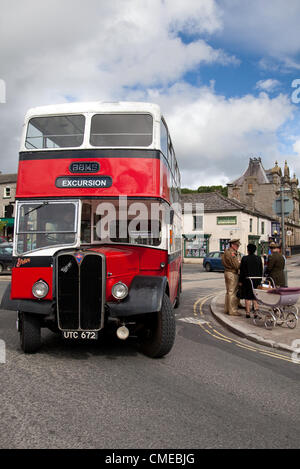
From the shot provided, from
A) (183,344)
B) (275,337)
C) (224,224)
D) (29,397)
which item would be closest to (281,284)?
(275,337)

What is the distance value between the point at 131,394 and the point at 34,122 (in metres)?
4.71

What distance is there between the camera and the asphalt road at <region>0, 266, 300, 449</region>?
11.0 ft

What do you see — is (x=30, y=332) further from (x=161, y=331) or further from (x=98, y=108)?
(x=98, y=108)

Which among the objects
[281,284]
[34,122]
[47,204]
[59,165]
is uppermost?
[34,122]

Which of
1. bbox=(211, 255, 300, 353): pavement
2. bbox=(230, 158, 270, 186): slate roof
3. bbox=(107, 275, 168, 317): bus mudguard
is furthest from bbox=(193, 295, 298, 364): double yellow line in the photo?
bbox=(230, 158, 270, 186): slate roof

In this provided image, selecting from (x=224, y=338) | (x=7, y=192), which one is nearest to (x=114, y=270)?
(x=224, y=338)

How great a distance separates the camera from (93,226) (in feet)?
21.3

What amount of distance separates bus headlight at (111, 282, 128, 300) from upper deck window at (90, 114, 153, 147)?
2390 mm

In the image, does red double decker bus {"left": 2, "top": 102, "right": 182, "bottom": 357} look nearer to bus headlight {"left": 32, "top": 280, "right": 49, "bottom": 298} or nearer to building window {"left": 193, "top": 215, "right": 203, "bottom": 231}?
bus headlight {"left": 32, "top": 280, "right": 49, "bottom": 298}

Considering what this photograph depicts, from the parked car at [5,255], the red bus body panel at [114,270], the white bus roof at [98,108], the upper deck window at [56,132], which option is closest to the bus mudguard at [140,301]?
the red bus body panel at [114,270]

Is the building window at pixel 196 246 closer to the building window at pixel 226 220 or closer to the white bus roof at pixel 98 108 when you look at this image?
the building window at pixel 226 220

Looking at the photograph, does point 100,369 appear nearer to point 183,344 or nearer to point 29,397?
point 29,397

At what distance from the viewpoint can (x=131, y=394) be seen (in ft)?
14.3
